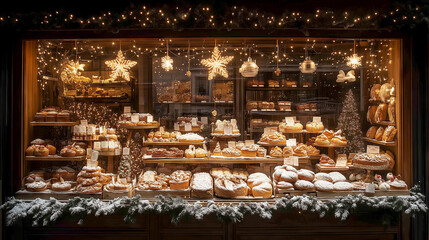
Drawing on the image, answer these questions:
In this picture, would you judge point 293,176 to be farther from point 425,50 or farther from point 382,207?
point 425,50

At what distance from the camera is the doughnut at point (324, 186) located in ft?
12.6

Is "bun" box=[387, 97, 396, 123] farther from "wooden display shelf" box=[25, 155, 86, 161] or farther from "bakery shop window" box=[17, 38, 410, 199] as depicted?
"wooden display shelf" box=[25, 155, 86, 161]

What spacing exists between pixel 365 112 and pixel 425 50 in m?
1.57

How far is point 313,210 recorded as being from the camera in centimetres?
354

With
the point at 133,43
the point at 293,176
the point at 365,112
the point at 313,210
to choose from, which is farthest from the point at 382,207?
the point at 133,43

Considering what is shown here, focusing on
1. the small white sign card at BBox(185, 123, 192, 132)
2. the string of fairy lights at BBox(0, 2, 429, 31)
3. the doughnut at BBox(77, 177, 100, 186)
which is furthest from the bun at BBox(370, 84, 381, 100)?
the doughnut at BBox(77, 177, 100, 186)

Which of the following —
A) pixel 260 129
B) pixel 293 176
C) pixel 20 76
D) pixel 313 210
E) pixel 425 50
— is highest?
pixel 425 50

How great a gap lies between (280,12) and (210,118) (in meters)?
2.57

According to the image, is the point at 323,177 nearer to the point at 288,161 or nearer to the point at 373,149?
the point at 288,161

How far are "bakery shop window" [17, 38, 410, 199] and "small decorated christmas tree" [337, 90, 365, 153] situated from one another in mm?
18

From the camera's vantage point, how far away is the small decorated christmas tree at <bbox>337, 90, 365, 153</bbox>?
16.8ft

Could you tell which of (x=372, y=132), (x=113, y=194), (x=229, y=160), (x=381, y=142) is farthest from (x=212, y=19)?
(x=372, y=132)

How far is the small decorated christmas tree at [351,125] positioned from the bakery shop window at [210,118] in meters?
0.02

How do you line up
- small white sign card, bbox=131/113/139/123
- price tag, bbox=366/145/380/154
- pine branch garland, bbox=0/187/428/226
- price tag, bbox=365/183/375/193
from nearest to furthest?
pine branch garland, bbox=0/187/428/226
price tag, bbox=365/183/375/193
price tag, bbox=366/145/380/154
small white sign card, bbox=131/113/139/123
